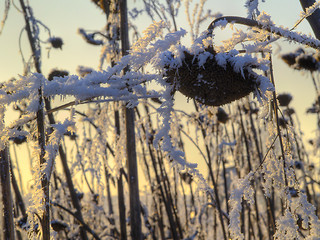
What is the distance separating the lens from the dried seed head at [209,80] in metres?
0.78

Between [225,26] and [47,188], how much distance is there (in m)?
0.62

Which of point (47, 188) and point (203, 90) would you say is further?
point (203, 90)

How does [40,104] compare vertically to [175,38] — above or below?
below

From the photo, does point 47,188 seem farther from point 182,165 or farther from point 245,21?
point 245,21

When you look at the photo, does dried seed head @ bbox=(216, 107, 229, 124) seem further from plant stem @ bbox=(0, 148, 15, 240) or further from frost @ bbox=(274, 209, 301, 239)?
plant stem @ bbox=(0, 148, 15, 240)

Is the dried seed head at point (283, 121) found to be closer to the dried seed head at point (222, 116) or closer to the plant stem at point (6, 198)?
the dried seed head at point (222, 116)

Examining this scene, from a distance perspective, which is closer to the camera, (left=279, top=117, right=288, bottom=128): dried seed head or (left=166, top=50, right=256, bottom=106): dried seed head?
(left=166, top=50, right=256, bottom=106): dried seed head

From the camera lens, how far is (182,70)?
794mm

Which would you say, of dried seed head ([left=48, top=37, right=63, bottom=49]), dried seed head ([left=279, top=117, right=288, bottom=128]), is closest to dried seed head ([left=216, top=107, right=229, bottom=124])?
dried seed head ([left=279, top=117, right=288, bottom=128])

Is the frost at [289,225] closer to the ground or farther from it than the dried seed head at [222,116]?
closer to the ground

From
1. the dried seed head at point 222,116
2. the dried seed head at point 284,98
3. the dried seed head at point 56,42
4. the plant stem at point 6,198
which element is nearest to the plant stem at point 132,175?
the plant stem at point 6,198

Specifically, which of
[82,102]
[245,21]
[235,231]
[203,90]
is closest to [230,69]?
[203,90]

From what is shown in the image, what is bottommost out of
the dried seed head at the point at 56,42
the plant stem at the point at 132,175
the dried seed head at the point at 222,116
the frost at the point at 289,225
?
the frost at the point at 289,225

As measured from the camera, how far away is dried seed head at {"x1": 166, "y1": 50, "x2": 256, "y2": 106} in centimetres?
78
